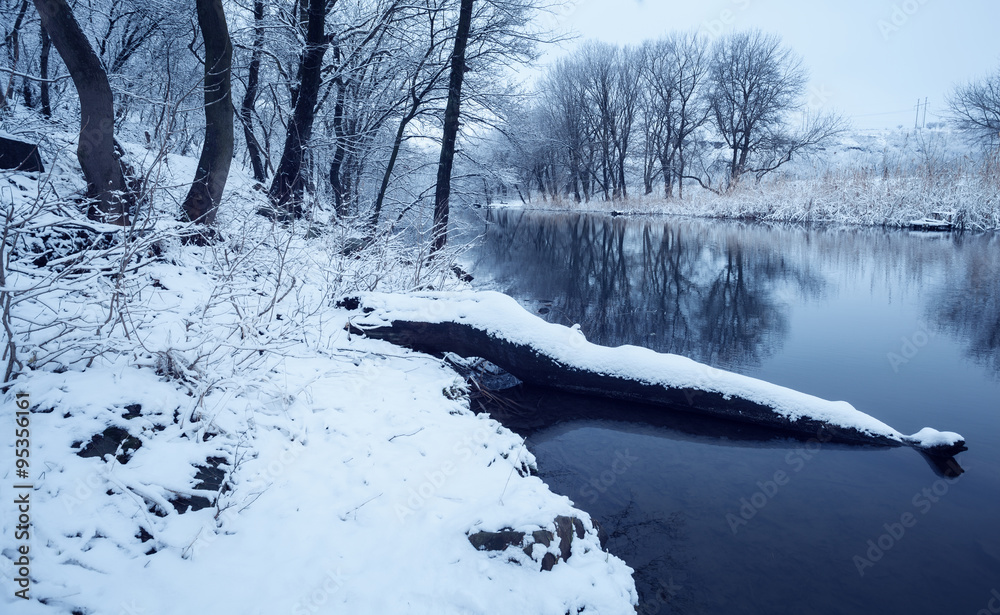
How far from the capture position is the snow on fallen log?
4488mm

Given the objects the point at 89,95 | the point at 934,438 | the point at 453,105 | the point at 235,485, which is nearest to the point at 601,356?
the point at 934,438

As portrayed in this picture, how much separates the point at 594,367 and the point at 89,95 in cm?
575

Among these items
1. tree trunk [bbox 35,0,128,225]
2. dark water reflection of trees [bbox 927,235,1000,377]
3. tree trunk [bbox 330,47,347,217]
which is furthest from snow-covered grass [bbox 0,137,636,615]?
tree trunk [bbox 330,47,347,217]

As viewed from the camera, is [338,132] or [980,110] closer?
[338,132]

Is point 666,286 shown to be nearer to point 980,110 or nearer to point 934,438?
point 934,438

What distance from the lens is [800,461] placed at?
429 centimetres

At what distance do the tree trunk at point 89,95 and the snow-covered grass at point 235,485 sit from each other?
1.17 metres

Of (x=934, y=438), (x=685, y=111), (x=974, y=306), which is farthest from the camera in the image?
(x=685, y=111)

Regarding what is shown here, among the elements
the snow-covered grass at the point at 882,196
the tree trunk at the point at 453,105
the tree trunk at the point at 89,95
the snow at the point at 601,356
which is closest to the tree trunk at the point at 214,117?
the tree trunk at the point at 89,95

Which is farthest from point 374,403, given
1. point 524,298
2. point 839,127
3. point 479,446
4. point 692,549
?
point 839,127

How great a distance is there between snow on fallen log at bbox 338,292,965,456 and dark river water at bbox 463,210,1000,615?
18 centimetres

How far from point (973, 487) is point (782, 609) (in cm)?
232

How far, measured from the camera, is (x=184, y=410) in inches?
122

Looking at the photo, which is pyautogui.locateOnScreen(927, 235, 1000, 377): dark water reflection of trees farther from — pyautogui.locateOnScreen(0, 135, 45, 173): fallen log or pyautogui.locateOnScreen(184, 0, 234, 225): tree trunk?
pyautogui.locateOnScreen(0, 135, 45, 173): fallen log
